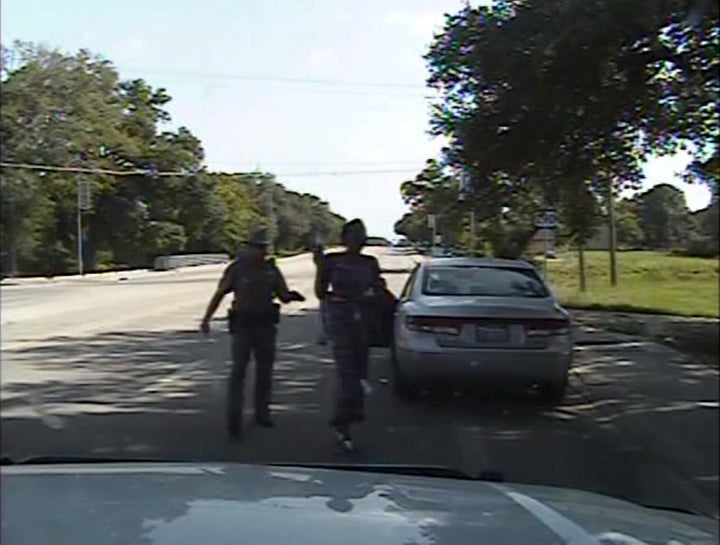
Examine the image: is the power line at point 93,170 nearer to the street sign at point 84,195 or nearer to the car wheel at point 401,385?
the street sign at point 84,195

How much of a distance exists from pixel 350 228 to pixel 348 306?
22.5 inches

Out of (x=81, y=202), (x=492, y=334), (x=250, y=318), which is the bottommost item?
(x=492, y=334)

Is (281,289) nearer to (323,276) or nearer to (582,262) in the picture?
(323,276)

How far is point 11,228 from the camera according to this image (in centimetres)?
864

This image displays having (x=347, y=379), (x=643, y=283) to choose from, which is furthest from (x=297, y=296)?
(x=643, y=283)

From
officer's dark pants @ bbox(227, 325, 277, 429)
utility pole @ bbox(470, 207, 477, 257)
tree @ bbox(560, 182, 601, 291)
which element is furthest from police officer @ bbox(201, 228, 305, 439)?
utility pole @ bbox(470, 207, 477, 257)

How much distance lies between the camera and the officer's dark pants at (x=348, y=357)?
8.55 metres

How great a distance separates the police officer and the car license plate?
190cm

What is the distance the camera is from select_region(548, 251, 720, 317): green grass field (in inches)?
280

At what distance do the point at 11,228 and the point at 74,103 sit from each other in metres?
1.10

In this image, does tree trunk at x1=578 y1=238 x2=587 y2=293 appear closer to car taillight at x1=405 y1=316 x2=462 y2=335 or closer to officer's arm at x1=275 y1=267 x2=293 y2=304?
car taillight at x1=405 y1=316 x2=462 y2=335

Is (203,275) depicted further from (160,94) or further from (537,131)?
(537,131)

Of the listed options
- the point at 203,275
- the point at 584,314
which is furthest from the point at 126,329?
the point at 584,314

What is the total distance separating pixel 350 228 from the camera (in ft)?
28.1
